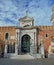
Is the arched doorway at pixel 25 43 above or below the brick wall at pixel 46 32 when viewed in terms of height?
below

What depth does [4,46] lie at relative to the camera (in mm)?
37188

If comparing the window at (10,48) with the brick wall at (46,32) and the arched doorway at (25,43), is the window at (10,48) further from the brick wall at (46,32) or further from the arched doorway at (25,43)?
the brick wall at (46,32)

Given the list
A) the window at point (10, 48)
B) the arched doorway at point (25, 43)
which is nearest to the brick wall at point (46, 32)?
the arched doorway at point (25, 43)

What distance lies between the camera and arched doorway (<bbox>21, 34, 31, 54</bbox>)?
1478 inches

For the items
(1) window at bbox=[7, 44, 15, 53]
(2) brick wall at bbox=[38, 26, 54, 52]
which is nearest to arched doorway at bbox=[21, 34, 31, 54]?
(1) window at bbox=[7, 44, 15, 53]

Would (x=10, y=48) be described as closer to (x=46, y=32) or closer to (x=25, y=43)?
(x=25, y=43)

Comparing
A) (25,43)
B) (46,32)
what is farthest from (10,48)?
(46,32)

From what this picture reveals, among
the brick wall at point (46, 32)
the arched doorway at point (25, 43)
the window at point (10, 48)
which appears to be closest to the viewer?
the window at point (10, 48)

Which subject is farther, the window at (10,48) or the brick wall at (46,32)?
the brick wall at (46,32)

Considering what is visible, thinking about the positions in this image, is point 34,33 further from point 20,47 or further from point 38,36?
point 20,47

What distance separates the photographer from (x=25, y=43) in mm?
37844

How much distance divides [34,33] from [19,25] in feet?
10.3

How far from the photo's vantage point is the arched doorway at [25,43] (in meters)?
37.5

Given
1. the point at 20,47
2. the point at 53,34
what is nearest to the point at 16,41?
the point at 20,47
